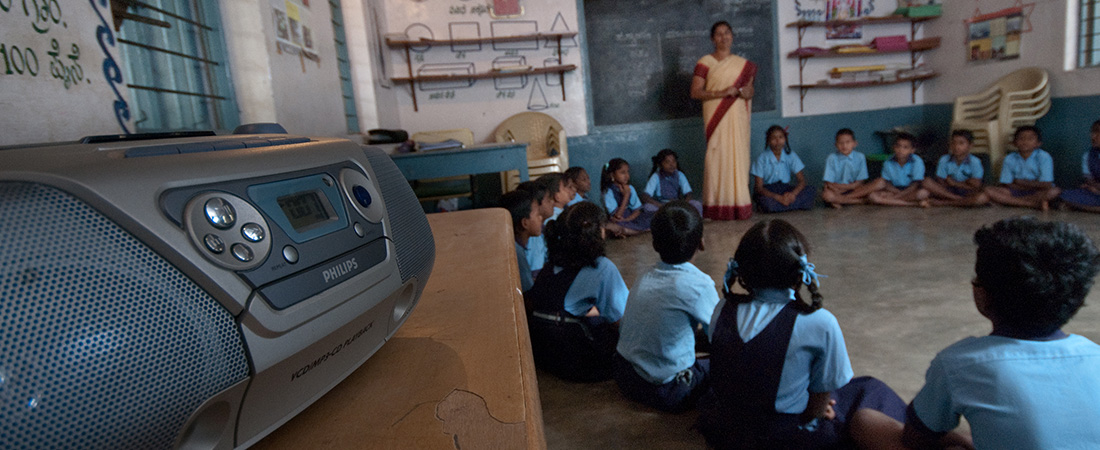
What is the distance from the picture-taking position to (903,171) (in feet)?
15.0

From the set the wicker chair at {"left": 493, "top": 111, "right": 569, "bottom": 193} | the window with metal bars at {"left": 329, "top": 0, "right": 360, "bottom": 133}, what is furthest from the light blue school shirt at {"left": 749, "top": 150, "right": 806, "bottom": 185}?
the window with metal bars at {"left": 329, "top": 0, "right": 360, "bottom": 133}

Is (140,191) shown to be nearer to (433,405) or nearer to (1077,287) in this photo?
(433,405)

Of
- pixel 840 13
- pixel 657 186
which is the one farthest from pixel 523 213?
pixel 840 13

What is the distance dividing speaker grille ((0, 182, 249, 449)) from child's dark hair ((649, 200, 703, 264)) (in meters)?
1.27

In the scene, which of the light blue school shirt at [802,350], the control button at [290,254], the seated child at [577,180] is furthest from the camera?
the seated child at [577,180]

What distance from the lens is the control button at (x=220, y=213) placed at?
1.02 feet

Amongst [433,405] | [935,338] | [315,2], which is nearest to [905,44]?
[935,338]

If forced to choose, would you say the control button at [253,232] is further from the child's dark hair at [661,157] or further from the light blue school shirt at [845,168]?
the light blue school shirt at [845,168]

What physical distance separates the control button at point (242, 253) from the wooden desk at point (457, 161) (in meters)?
2.43

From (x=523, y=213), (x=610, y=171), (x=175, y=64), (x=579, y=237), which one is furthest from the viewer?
(x=610, y=171)

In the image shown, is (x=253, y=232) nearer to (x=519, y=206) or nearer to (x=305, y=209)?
(x=305, y=209)

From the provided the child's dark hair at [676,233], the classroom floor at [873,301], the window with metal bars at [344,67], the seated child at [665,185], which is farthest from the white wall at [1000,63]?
the window with metal bars at [344,67]

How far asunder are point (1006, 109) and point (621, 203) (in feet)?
9.13

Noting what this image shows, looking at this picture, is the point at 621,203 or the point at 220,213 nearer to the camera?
the point at 220,213
